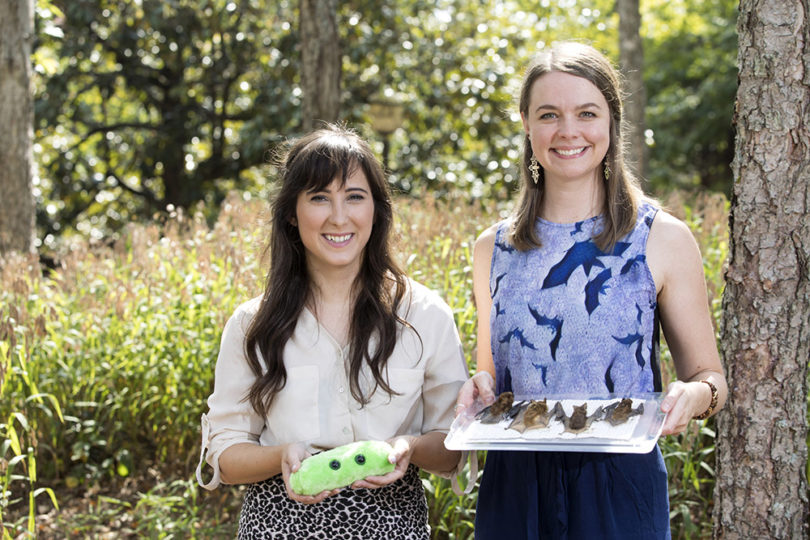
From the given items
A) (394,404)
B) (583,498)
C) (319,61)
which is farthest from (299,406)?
(319,61)

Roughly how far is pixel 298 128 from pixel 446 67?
1749 mm

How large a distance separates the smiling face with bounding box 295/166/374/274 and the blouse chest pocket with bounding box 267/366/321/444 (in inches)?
12.5

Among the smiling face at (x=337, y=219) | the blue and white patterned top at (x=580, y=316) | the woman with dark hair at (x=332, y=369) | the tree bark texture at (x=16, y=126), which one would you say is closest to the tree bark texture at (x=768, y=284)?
the blue and white patterned top at (x=580, y=316)

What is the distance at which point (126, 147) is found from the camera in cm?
1222

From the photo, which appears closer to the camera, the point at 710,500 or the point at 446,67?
the point at 710,500

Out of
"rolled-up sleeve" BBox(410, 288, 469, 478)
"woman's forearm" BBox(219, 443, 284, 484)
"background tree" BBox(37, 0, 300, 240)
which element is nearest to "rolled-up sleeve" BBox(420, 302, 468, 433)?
"rolled-up sleeve" BBox(410, 288, 469, 478)

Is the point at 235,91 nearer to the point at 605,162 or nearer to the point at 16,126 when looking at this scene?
the point at 16,126

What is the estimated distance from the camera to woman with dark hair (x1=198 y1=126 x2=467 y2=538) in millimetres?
2301

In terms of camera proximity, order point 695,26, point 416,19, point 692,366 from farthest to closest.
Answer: point 695,26 < point 416,19 < point 692,366

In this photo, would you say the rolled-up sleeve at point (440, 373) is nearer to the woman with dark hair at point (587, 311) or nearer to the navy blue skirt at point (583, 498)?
the woman with dark hair at point (587, 311)

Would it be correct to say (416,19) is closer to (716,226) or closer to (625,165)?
(716,226)

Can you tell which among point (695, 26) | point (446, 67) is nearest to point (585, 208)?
point (446, 67)

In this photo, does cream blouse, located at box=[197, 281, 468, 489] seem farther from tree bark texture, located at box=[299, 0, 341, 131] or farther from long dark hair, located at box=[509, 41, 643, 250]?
tree bark texture, located at box=[299, 0, 341, 131]

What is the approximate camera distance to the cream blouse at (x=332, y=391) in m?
2.32
